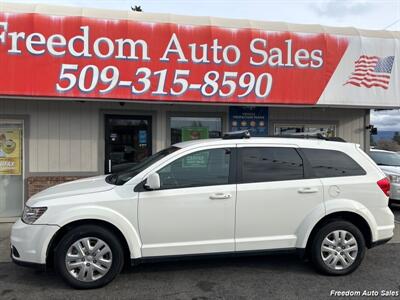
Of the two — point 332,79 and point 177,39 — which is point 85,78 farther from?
point 332,79

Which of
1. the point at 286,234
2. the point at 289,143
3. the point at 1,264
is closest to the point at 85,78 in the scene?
the point at 1,264

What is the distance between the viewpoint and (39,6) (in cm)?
762

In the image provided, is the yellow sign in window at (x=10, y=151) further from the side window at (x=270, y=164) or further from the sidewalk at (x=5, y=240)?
the side window at (x=270, y=164)

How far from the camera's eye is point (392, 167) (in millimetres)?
9812

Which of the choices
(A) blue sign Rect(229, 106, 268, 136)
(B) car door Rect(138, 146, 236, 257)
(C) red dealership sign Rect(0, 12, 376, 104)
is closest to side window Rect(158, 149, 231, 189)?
(B) car door Rect(138, 146, 236, 257)

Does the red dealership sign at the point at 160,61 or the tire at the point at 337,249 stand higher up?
the red dealership sign at the point at 160,61

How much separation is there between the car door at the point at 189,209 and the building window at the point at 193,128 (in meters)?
4.14

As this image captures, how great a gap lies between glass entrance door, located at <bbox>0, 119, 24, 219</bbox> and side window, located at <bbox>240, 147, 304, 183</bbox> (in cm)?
546

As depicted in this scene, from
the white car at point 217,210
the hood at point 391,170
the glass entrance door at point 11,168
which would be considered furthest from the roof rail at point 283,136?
the glass entrance door at point 11,168

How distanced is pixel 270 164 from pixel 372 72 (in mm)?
5067

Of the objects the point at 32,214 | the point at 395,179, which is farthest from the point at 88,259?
the point at 395,179

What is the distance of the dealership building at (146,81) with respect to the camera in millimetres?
7477

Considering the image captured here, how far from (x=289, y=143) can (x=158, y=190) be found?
1870mm

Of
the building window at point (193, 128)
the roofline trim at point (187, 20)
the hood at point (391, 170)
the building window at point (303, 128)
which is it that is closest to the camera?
the roofline trim at point (187, 20)
